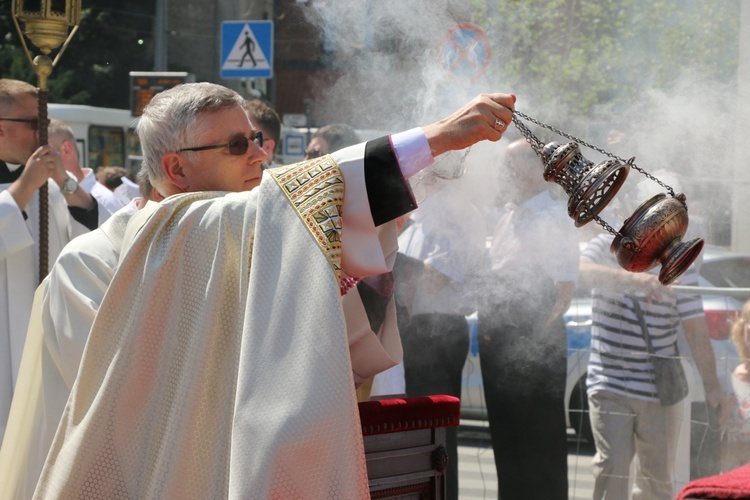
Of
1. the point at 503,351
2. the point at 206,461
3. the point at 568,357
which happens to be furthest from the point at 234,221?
the point at 568,357

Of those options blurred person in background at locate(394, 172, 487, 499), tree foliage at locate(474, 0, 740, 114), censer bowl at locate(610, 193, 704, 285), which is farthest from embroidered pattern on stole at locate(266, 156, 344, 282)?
blurred person in background at locate(394, 172, 487, 499)

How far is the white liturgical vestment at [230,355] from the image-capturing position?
2131 millimetres

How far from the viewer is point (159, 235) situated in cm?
244

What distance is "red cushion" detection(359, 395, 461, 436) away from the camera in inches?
98.5

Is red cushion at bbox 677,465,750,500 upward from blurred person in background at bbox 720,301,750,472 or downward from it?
upward

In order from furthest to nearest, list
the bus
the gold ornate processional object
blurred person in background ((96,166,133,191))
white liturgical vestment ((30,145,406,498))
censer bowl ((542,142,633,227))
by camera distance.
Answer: the bus, blurred person in background ((96,166,133,191)), the gold ornate processional object, censer bowl ((542,142,633,227)), white liturgical vestment ((30,145,406,498))

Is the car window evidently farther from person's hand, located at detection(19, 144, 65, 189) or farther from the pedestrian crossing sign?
the pedestrian crossing sign

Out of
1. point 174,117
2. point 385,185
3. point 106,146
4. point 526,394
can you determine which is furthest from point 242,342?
point 106,146

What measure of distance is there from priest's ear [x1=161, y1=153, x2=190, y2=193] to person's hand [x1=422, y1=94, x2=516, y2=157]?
690mm

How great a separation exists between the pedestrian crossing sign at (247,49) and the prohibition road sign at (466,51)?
14.7 ft

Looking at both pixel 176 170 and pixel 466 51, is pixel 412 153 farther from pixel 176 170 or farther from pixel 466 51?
pixel 466 51

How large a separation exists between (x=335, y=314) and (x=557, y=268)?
8.99 ft

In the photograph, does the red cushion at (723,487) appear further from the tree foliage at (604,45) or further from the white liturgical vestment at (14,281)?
the white liturgical vestment at (14,281)

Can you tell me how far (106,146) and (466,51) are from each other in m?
13.4
